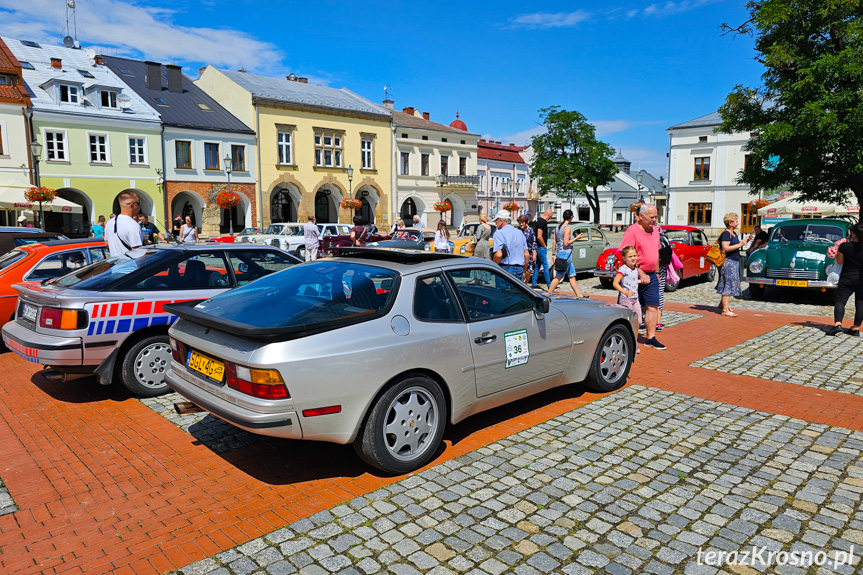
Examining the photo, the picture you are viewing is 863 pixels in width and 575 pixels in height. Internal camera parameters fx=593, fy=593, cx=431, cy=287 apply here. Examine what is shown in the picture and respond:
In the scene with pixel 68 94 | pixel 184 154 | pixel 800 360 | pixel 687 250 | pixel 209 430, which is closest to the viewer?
pixel 209 430

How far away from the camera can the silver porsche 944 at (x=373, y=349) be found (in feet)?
12.2

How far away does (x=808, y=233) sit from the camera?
12.9 m

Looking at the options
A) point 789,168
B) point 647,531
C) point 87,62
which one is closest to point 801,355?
point 647,531

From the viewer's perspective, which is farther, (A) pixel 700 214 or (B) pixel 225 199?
(A) pixel 700 214

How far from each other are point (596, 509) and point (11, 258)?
8.13 metres

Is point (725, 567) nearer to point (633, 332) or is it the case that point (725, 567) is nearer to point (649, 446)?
point (649, 446)

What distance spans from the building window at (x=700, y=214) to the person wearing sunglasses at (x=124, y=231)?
4917 cm

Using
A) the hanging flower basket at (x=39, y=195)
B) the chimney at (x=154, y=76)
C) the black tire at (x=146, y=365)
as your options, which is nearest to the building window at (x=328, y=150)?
the chimney at (x=154, y=76)

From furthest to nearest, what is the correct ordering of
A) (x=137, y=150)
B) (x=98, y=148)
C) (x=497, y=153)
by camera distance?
(x=497, y=153) < (x=137, y=150) < (x=98, y=148)

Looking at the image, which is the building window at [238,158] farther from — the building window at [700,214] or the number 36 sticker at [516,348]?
the number 36 sticker at [516,348]

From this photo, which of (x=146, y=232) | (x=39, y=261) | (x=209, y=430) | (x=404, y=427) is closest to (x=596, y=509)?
(x=404, y=427)

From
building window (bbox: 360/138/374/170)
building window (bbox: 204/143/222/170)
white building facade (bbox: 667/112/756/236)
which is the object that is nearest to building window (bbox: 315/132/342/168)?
building window (bbox: 360/138/374/170)

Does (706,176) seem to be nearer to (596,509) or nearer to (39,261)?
(39,261)

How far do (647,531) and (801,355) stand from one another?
18.9 ft
